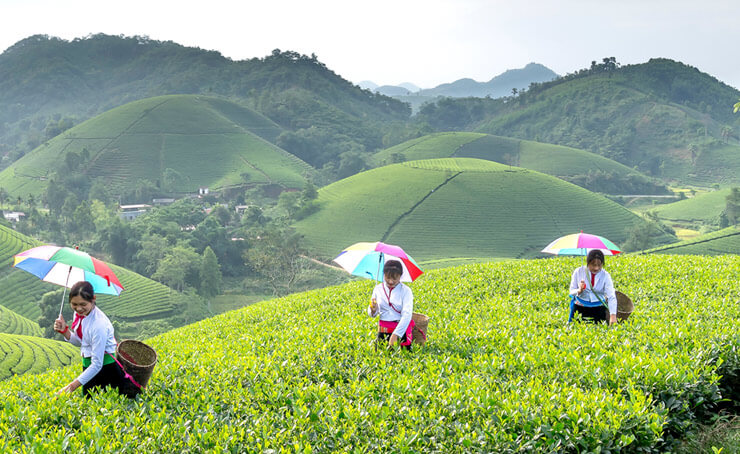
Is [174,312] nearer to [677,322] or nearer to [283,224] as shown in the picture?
[283,224]

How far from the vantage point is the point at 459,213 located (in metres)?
74.1

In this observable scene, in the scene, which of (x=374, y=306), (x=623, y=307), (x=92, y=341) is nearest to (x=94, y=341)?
(x=92, y=341)

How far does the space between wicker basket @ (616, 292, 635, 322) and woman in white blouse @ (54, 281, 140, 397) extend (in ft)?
20.5

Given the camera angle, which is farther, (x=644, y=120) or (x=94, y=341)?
(x=644, y=120)

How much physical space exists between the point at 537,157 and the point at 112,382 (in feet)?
385

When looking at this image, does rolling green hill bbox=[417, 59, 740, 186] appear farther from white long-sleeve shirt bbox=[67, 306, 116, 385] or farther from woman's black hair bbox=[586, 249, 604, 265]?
white long-sleeve shirt bbox=[67, 306, 116, 385]

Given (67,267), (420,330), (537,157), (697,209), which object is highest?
(537,157)

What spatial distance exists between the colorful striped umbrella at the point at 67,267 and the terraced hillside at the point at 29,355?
14.5 metres

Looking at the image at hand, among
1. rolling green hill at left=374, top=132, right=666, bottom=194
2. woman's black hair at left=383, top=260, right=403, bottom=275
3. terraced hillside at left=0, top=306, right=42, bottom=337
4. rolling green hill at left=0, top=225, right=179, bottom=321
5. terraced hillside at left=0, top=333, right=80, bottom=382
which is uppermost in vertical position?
rolling green hill at left=374, top=132, right=666, bottom=194

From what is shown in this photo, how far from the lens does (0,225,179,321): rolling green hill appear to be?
47406 millimetres

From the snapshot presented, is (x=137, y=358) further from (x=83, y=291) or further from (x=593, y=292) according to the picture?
(x=593, y=292)

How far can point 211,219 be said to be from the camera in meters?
65.4

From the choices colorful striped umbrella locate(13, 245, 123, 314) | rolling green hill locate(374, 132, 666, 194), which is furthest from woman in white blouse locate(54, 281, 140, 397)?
rolling green hill locate(374, 132, 666, 194)

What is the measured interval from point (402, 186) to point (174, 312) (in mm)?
41289
